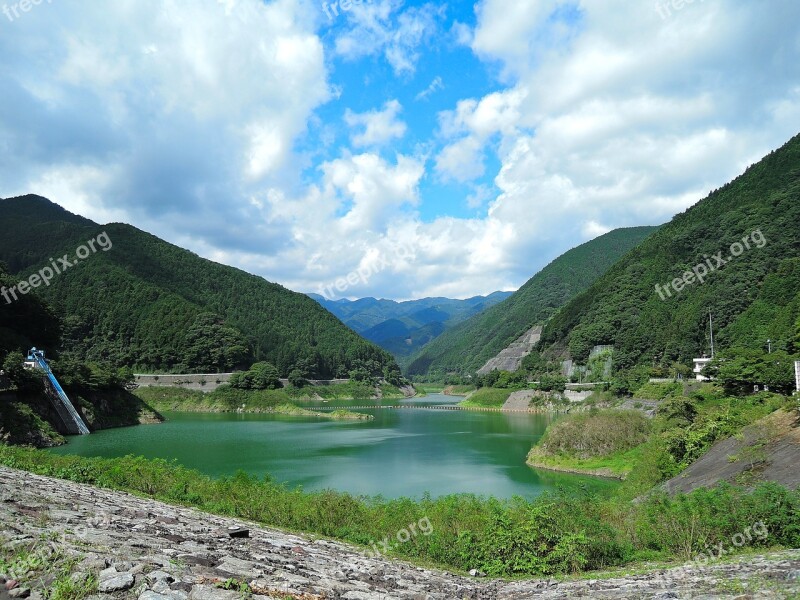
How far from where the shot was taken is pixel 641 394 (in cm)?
5106

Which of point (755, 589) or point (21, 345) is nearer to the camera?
point (755, 589)

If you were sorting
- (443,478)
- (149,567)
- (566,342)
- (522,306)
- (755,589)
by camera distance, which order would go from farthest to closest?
(522,306) → (566,342) → (443,478) → (755,589) → (149,567)

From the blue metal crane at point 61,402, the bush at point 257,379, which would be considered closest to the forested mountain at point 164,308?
the bush at point 257,379

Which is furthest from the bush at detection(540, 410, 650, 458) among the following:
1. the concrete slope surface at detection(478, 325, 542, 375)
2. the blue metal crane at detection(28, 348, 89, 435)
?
the concrete slope surface at detection(478, 325, 542, 375)

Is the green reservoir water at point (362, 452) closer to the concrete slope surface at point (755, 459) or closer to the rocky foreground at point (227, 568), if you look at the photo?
the concrete slope surface at point (755, 459)

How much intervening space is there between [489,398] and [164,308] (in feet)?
209

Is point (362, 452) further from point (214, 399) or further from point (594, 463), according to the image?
point (214, 399)

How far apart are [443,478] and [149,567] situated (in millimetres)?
22900

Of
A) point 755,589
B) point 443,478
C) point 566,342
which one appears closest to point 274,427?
point 443,478

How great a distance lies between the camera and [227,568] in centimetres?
611

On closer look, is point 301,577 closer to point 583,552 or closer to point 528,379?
point 583,552

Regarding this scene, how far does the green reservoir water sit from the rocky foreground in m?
7.03

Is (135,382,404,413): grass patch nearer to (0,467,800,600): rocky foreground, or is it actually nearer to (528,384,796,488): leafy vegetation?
(528,384,796,488): leafy vegetation

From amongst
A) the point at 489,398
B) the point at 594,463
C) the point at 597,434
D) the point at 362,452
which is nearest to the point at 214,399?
the point at 489,398
